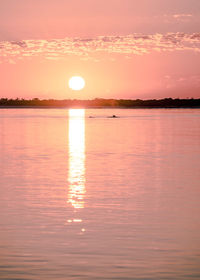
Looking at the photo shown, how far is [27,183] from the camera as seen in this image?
25.7 m

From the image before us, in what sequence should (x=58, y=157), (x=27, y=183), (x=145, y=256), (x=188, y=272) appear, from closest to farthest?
(x=188, y=272) → (x=145, y=256) → (x=27, y=183) → (x=58, y=157)

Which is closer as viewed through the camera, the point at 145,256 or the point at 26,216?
the point at 145,256

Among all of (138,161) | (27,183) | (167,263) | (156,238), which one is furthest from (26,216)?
(138,161)

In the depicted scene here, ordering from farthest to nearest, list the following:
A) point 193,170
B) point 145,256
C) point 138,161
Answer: point 138,161 < point 193,170 < point 145,256

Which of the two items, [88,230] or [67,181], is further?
[67,181]

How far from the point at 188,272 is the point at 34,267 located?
11.5 ft

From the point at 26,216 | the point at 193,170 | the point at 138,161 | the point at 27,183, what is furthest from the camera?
the point at 138,161

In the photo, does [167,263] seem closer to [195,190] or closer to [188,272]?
A: [188,272]

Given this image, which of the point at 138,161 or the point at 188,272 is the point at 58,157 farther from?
the point at 188,272

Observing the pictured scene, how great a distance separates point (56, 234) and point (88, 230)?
1.06m

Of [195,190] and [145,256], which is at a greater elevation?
[195,190]

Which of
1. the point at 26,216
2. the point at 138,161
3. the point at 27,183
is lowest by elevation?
the point at 26,216

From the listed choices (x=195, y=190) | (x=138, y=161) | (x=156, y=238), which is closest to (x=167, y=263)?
(x=156, y=238)

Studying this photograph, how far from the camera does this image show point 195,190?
23703 mm
